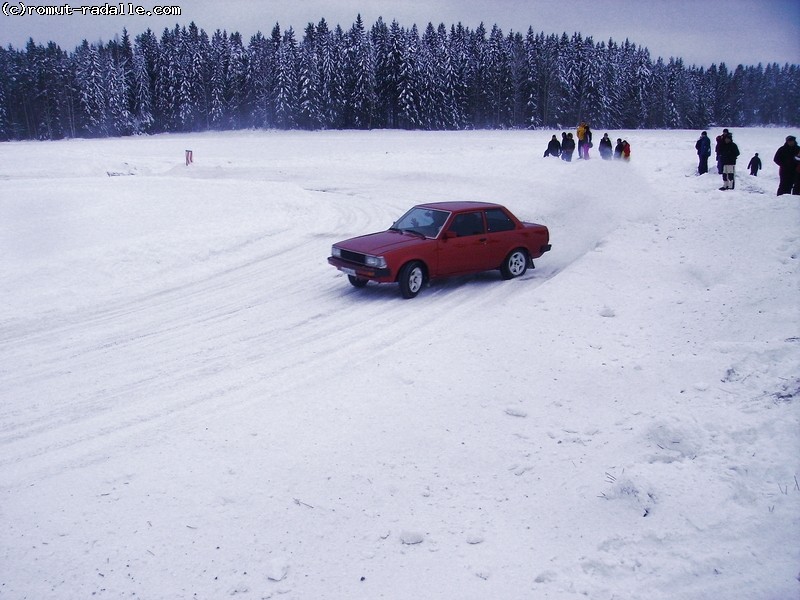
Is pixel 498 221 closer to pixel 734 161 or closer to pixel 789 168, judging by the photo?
pixel 789 168

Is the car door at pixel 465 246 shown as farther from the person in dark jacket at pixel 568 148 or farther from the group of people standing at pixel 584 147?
the person in dark jacket at pixel 568 148

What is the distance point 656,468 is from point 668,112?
104m

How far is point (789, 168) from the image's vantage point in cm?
1565

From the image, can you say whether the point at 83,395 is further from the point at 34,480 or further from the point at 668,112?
the point at 668,112

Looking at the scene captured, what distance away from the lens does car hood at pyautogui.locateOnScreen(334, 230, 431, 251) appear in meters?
10.5

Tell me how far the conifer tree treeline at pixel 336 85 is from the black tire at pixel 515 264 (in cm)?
6986

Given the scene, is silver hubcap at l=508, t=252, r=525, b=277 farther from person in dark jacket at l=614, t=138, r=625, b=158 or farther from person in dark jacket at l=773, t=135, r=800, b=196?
person in dark jacket at l=614, t=138, r=625, b=158

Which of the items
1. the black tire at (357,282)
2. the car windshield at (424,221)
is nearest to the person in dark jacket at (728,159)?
the car windshield at (424,221)

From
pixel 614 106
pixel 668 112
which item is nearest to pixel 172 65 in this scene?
pixel 614 106

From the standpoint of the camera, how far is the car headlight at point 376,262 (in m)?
10.3

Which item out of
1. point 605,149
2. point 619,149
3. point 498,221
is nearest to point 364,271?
point 498,221

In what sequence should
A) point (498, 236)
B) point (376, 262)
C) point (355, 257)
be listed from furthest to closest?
point (498, 236)
point (355, 257)
point (376, 262)

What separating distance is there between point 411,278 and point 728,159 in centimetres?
1310

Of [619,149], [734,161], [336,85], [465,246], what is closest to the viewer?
[465,246]
